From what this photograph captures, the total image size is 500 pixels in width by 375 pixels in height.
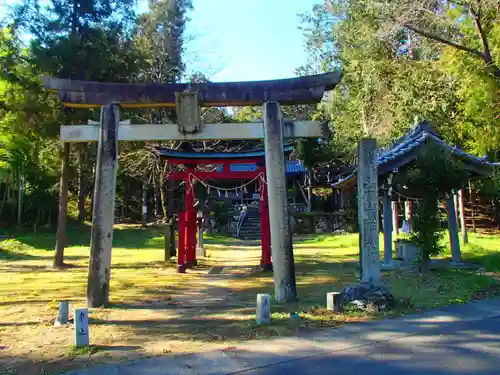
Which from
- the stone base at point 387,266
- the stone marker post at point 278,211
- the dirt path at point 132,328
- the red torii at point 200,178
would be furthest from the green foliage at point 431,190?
the dirt path at point 132,328

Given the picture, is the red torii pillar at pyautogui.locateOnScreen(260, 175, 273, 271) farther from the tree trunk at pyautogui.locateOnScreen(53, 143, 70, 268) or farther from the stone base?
the tree trunk at pyautogui.locateOnScreen(53, 143, 70, 268)

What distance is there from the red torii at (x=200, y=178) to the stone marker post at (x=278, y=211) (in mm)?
4916

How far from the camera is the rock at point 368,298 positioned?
6.96m

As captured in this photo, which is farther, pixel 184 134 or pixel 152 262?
pixel 152 262

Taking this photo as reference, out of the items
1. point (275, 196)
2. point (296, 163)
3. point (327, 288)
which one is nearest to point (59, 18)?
point (275, 196)

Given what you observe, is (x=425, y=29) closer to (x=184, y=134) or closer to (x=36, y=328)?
(x=184, y=134)

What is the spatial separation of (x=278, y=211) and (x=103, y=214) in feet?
10.3

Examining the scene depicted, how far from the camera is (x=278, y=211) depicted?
7.84 meters

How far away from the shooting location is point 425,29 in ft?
52.2

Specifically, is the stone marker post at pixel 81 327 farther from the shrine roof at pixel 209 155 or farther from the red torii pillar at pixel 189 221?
the red torii pillar at pixel 189 221

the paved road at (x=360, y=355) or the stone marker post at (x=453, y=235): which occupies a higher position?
the stone marker post at (x=453, y=235)

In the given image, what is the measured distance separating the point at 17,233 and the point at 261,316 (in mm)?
24726

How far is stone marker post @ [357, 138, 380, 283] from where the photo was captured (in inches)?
297

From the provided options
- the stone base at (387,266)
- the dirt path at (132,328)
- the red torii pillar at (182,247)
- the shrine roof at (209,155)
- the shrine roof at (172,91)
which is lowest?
the dirt path at (132,328)
